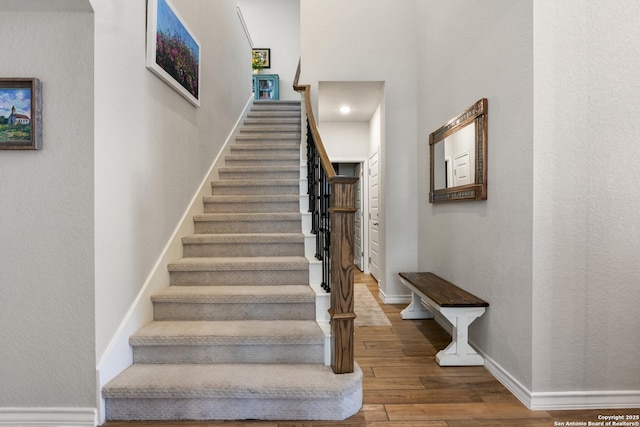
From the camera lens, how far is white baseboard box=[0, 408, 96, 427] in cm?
166

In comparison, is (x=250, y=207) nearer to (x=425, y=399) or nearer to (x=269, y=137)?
(x=269, y=137)

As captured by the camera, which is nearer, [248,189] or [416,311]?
[416,311]

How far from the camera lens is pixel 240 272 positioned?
2.40 metres

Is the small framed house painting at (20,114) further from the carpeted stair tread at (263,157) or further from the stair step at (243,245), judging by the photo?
the carpeted stair tread at (263,157)

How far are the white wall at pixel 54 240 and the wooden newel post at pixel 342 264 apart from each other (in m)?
1.29

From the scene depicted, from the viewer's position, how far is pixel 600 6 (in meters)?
1.78

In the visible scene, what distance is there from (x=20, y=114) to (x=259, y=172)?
2157 millimetres

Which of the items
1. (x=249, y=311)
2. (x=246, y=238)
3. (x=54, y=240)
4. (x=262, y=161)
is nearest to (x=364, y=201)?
(x=262, y=161)

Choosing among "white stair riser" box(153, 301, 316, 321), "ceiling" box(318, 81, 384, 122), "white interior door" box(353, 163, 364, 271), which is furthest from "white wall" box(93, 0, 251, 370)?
"white interior door" box(353, 163, 364, 271)

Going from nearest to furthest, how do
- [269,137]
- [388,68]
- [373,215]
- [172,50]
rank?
[172,50] < [388,68] < [269,137] < [373,215]

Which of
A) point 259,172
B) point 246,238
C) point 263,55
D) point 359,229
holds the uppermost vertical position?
point 263,55

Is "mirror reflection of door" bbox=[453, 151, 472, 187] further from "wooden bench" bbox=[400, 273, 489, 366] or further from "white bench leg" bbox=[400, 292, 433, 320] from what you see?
"white bench leg" bbox=[400, 292, 433, 320]

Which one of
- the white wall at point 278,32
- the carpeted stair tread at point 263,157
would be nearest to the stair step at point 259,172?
the carpeted stair tread at point 263,157

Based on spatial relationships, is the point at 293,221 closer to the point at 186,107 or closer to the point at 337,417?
the point at 186,107
